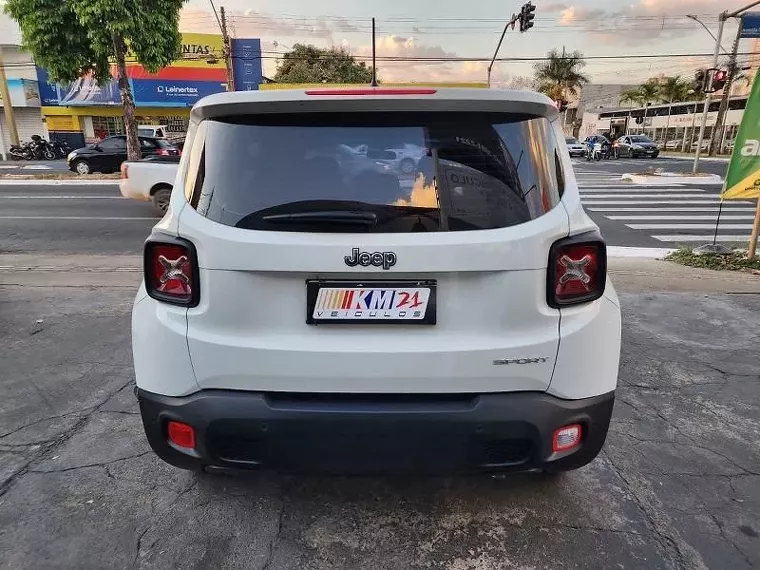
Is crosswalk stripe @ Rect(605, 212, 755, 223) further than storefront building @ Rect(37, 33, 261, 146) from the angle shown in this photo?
No

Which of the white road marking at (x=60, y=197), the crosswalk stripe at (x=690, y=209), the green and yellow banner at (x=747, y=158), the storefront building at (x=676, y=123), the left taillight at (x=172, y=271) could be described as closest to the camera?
the left taillight at (x=172, y=271)

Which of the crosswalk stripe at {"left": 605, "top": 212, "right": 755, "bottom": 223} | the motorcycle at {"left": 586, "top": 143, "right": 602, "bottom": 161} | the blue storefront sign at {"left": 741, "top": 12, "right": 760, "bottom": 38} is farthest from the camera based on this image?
the motorcycle at {"left": 586, "top": 143, "right": 602, "bottom": 161}

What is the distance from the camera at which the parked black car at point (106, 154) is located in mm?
21031

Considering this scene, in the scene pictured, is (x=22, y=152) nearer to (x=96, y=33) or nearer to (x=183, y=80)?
(x=183, y=80)

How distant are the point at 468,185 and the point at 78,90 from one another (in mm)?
40491

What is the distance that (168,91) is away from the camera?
35.7 m

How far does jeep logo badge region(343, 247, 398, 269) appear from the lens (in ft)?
6.27

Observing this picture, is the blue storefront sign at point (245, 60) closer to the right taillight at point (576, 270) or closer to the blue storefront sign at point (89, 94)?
the blue storefront sign at point (89, 94)

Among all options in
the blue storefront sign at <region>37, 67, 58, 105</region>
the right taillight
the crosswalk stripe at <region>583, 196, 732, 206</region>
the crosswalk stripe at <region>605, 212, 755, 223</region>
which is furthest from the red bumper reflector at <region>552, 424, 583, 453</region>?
the blue storefront sign at <region>37, 67, 58, 105</region>

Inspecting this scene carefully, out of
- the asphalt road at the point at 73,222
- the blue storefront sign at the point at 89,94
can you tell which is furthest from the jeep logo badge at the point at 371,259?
the blue storefront sign at the point at 89,94

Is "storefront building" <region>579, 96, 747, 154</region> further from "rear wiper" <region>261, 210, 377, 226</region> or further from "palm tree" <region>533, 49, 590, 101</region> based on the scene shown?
"rear wiper" <region>261, 210, 377, 226</region>

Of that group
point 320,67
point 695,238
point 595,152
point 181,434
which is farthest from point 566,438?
point 320,67

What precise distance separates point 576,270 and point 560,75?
54626mm

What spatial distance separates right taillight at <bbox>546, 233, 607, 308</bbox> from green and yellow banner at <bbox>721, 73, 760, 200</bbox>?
623 centimetres
